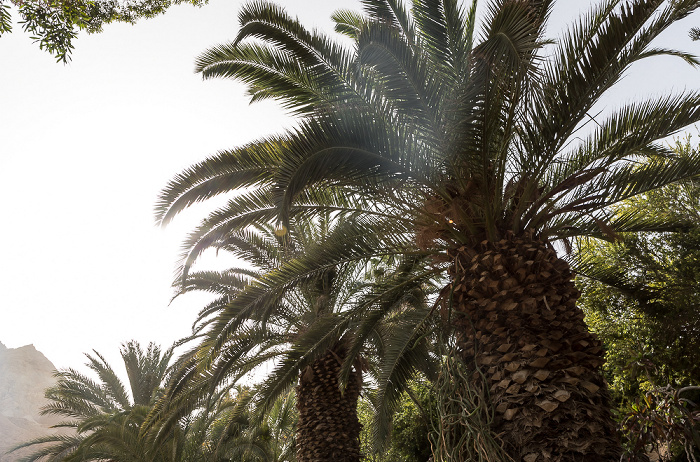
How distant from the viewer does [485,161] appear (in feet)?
16.9

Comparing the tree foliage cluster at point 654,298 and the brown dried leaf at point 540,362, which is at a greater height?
the tree foliage cluster at point 654,298

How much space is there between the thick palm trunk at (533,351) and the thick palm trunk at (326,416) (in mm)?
5178

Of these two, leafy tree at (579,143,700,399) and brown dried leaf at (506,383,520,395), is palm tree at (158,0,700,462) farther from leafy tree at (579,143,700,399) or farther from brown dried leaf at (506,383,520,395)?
leafy tree at (579,143,700,399)

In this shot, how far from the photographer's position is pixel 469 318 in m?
4.77

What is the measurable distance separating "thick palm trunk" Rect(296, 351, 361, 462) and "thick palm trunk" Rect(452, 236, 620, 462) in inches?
204

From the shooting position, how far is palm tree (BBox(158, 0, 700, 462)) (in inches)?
175

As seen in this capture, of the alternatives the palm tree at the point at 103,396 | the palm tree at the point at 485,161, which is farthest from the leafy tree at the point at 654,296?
the palm tree at the point at 103,396

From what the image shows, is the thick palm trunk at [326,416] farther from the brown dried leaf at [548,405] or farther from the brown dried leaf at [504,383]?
the brown dried leaf at [548,405]

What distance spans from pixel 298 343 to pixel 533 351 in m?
4.08

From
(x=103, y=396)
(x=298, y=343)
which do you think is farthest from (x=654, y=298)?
(x=103, y=396)

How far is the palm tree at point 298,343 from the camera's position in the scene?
7.61 meters

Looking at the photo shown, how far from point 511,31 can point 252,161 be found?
3.52 meters

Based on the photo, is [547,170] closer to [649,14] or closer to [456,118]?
[456,118]

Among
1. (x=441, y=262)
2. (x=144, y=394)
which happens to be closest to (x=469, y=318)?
(x=441, y=262)
